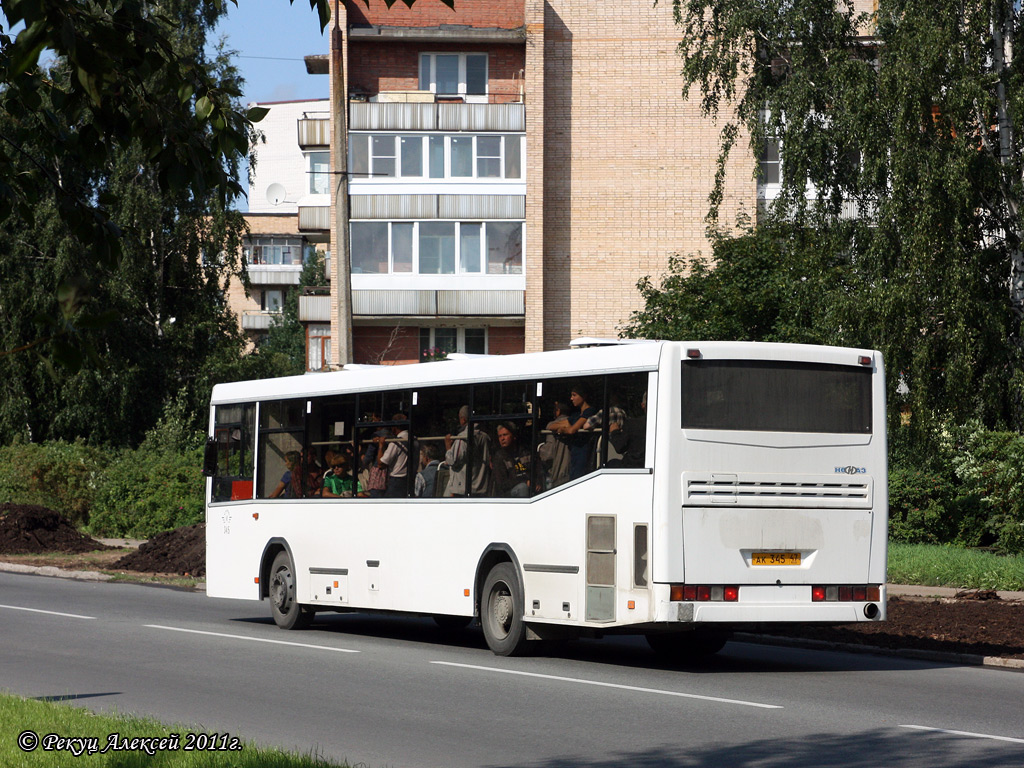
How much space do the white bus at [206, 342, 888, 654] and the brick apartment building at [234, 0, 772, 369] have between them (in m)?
30.7

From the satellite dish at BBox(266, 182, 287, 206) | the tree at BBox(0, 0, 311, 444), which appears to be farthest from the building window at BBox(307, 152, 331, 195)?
the tree at BBox(0, 0, 311, 444)

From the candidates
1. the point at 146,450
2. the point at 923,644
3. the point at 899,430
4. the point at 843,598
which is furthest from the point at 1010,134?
the point at 146,450

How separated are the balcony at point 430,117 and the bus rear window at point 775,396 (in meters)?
34.3

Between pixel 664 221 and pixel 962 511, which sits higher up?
pixel 664 221

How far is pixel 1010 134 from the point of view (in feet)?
89.2

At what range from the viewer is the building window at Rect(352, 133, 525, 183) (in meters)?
46.0

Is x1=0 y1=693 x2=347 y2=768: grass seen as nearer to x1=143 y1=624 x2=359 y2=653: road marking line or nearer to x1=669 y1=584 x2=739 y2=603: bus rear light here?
x1=669 y1=584 x2=739 y2=603: bus rear light

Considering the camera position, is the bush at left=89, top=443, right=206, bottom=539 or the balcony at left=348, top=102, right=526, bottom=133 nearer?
the bush at left=89, top=443, right=206, bottom=539

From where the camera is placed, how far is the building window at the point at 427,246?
151ft

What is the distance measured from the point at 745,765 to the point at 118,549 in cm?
2841

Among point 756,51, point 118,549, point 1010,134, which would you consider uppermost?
point 756,51

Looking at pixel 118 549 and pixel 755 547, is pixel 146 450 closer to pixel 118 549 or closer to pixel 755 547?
pixel 118 549

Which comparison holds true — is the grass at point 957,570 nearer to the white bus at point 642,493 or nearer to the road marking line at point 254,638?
the white bus at point 642,493

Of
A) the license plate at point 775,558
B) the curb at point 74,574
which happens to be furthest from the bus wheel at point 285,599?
the curb at point 74,574
